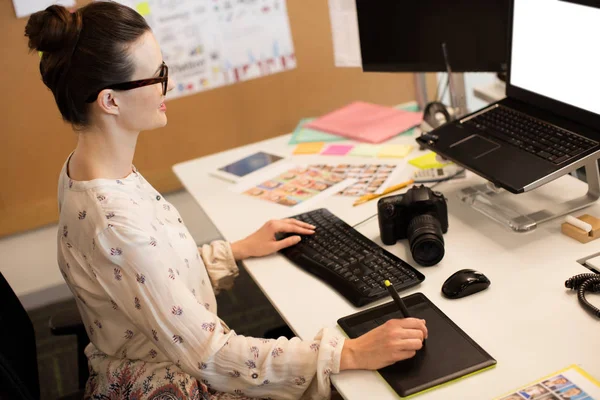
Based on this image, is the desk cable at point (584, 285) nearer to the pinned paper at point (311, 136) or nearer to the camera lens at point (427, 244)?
the camera lens at point (427, 244)

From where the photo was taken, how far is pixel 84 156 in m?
1.43

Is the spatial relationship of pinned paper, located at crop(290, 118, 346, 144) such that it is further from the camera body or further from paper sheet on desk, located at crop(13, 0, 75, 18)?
paper sheet on desk, located at crop(13, 0, 75, 18)

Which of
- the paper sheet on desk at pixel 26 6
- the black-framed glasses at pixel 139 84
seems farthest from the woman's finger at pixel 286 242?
the paper sheet on desk at pixel 26 6

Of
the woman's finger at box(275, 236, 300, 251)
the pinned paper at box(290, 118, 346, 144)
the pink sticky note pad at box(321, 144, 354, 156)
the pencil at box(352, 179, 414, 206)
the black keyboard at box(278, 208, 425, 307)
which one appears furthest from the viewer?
the pinned paper at box(290, 118, 346, 144)

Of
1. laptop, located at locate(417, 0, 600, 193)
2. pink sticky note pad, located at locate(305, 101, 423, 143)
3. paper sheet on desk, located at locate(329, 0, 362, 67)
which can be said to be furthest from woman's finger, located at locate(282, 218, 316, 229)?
paper sheet on desk, located at locate(329, 0, 362, 67)

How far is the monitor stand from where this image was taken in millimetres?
1576

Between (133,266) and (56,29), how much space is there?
0.48 metres

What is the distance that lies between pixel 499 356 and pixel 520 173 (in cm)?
52

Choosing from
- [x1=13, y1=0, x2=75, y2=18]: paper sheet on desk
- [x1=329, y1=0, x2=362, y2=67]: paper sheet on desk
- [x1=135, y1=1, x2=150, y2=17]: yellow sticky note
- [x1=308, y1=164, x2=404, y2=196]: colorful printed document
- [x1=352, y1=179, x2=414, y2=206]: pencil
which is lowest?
[x1=308, y1=164, x2=404, y2=196]: colorful printed document

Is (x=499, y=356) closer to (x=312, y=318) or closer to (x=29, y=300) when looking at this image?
(x=312, y=318)

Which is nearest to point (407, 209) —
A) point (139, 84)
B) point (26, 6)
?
point (139, 84)

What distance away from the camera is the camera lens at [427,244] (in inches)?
57.9

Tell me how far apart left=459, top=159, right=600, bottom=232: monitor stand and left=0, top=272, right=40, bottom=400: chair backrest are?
109 centimetres

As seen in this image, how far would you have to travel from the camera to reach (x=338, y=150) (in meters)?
2.24
